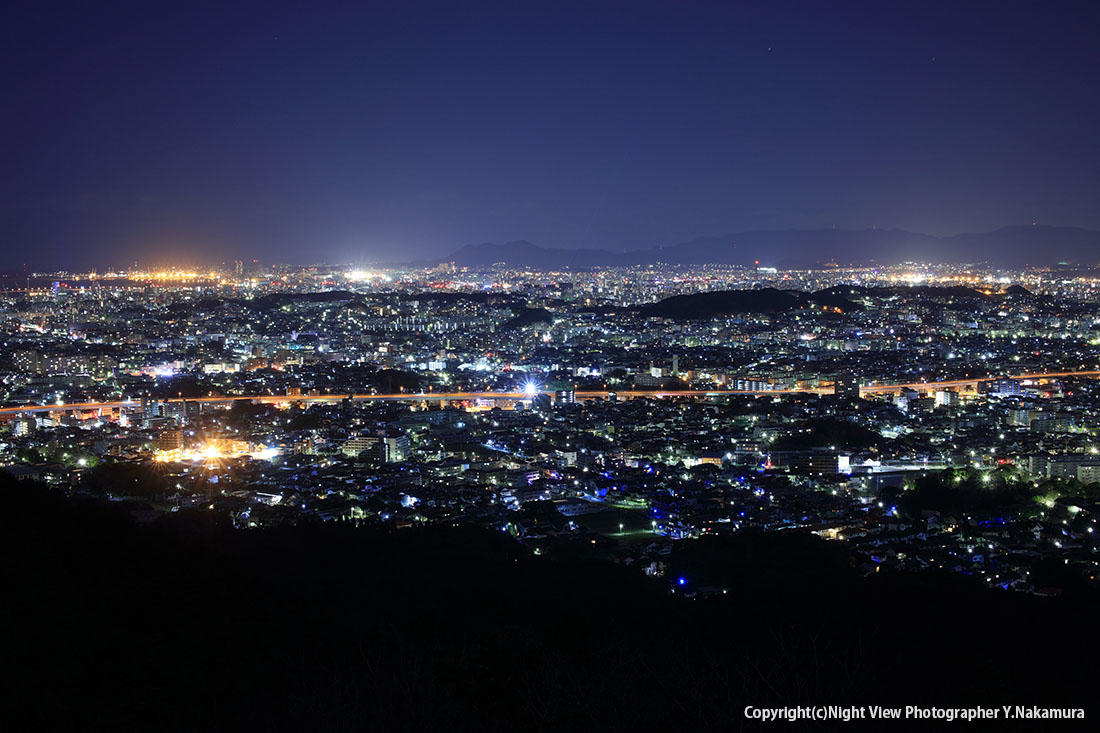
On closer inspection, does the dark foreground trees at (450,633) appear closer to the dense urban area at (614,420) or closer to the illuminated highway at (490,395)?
the dense urban area at (614,420)

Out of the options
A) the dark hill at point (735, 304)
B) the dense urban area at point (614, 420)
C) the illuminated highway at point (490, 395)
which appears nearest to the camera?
the dense urban area at point (614, 420)

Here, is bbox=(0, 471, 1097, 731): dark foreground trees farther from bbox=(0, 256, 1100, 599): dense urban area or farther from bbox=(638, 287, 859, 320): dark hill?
bbox=(638, 287, 859, 320): dark hill

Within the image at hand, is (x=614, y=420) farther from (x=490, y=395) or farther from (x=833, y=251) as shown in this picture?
(x=833, y=251)

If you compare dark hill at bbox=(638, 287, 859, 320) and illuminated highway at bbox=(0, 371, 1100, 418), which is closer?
illuminated highway at bbox=(0, 371, 1100, 418)

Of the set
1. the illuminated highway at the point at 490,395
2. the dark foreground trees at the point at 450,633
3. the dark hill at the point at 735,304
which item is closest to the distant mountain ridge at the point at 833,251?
the dark hill at the point at 735,304

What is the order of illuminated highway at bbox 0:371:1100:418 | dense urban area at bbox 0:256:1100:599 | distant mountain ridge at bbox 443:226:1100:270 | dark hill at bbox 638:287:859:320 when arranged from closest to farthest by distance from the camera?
dense urban area at bbox 0:256:1100:599
illuminated highway at bbox 0:371:1100:418
dark hill at bbox 638:287:859:320
distant mountain ridge at bbox 443:226:1100:270

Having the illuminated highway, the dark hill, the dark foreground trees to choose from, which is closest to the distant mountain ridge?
the dark hill
